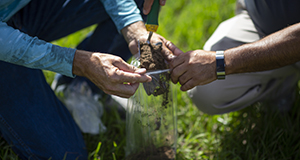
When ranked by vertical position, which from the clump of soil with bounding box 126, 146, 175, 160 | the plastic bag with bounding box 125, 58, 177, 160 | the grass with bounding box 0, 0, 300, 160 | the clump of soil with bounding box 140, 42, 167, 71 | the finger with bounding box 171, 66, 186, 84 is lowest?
the grass with bounding box 0, 0, 300, 160

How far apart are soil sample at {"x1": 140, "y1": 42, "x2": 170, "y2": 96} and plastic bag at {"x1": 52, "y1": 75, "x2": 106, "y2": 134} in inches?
23.9

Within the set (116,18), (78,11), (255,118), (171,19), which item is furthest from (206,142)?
(171,19)

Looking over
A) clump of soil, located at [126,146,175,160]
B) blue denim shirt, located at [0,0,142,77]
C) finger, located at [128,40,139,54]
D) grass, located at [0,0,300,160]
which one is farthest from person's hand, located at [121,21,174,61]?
clump of soil, located at [126,146,175,160]

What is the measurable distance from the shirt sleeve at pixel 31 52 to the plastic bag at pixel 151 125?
1.48 feet

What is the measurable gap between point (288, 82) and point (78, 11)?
1.65 meters

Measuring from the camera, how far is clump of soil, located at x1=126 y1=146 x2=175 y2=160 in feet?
5.16

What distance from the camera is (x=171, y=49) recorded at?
61.9 inches

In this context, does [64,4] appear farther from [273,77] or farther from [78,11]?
[273,77]

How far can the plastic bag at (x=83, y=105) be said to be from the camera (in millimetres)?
1864

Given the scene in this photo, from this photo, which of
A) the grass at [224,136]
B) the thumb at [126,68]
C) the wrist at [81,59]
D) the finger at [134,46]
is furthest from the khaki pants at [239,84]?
the wrist at [81,59]

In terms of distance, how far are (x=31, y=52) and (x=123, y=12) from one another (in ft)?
2.06

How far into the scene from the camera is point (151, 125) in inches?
61.1

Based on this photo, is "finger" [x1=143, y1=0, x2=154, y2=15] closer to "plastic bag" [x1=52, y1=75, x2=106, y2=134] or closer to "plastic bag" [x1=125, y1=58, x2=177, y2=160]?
"plastic bag" [x1=125, y1=58, x2=177, y2=160]

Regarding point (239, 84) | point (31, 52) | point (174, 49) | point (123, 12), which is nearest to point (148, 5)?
point (123, 12)
